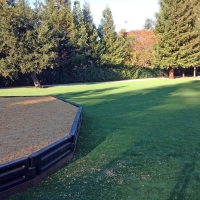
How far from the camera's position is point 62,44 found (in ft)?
88.2

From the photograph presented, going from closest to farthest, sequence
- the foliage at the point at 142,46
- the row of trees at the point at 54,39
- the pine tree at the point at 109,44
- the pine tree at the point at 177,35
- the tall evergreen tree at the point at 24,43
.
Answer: the tall evergreen tree at the point at 24,43
the row of trees at the point at 54,39
the pine tree at the point at 177,35
the pine tree at the point at 109,44
the foliage at the point at 142,46

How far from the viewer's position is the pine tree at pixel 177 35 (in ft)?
96.5

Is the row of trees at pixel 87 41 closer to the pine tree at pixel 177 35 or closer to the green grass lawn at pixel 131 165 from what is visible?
the pine tree at pixel 177 35

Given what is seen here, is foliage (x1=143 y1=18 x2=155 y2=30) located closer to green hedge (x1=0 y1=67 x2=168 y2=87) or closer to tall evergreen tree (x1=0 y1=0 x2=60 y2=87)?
green hedge (x1=0 y1=67 x2=168 y2=87)

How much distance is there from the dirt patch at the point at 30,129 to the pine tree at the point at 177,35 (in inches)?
983

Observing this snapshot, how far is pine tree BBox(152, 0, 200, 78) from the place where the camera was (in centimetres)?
2941

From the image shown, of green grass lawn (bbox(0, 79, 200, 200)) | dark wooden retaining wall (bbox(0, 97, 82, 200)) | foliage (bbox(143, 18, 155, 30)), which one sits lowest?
green grass lawn (bbox(0, 79, 200, 200))

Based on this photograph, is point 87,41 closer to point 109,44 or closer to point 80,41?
point 80,41

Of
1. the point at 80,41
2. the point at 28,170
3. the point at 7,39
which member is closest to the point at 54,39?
the point at 7,39

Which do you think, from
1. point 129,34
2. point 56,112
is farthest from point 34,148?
point 129,34

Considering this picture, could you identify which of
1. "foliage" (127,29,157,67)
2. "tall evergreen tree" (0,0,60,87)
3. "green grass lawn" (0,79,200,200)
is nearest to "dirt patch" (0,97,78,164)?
"green grass lawn" (0,79,200,200)

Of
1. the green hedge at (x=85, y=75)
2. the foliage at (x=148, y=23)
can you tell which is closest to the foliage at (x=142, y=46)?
the green hedge at (x=85, y=75)

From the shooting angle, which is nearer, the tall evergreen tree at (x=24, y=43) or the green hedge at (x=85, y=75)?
the tall evergreen tree at (x=24, y=43)

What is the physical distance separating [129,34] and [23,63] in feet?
67.9
